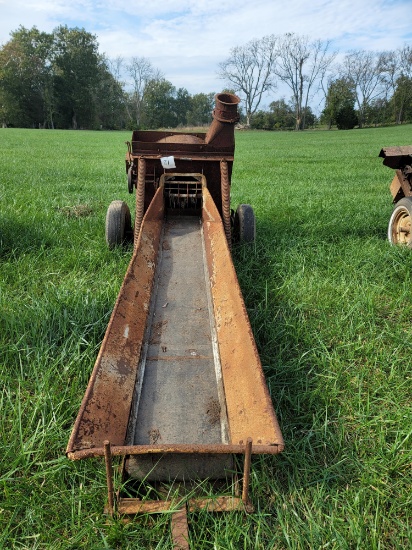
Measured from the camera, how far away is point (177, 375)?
2408mm

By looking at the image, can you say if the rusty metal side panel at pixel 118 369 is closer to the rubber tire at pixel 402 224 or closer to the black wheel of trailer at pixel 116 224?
the black wheel of trailer at pixel 116 224

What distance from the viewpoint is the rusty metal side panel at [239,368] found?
1822 mm

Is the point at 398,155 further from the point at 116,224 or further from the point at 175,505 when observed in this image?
the point at 175,505

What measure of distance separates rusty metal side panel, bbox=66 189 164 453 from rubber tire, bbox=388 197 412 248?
2.84 m

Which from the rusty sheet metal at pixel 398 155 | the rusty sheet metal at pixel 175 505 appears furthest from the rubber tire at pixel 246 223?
the rusty sheet metal at pixel 175 505

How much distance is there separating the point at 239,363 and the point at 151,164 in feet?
9.59

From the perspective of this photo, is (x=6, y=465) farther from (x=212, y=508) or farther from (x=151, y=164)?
(x=151, y=164)

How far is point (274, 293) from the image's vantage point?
12.2ft

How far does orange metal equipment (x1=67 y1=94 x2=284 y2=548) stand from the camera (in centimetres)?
171

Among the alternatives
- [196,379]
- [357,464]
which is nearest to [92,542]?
[196,379]

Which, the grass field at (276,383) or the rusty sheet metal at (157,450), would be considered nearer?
the rusty sheet metal at (157,450)

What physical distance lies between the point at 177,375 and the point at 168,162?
265cm

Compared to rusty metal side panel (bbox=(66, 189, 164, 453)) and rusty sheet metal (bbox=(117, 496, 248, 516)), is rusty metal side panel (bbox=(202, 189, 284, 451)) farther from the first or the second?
rusty metal side panel (bbox=(66, 189, 164, 453))

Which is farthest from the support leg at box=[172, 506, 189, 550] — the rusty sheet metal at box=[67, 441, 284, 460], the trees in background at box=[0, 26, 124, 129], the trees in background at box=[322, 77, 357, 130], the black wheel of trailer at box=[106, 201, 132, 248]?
the trees in background at box=[0, 26, 124, 129]
